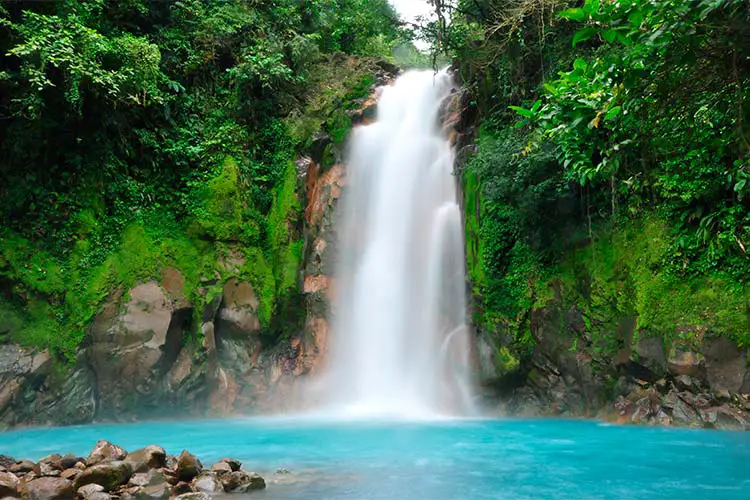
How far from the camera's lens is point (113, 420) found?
482 inches

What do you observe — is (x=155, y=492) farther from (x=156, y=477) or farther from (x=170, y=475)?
(x=170, y=475)

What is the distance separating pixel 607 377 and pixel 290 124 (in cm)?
1068

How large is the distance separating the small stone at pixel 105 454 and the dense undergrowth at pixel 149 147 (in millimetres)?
6468

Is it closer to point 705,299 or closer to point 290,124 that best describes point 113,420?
point 290,124

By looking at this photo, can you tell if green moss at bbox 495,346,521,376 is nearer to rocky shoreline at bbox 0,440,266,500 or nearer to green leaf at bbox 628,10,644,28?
rocky shoreline at bbox 0,440,266,500

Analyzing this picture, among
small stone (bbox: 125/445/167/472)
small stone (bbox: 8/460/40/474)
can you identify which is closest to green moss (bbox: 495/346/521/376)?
small stone (bbox: 125/445/167/472)

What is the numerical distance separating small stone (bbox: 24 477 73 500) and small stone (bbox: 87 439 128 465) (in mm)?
658

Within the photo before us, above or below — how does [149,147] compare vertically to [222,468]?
above

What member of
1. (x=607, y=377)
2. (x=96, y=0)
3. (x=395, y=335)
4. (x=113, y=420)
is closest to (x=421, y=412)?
(x=395, y=335)

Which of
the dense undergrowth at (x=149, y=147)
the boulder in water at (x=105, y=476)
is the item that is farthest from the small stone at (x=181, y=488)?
the dense undergrowth at (x=149, y=147)

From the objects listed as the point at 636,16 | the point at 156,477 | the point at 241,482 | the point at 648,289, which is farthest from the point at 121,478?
the point at 648,289

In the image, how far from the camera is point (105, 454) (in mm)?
Answer: 6090

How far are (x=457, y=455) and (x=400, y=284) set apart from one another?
23.8ft

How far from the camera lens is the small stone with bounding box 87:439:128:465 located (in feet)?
19.5
